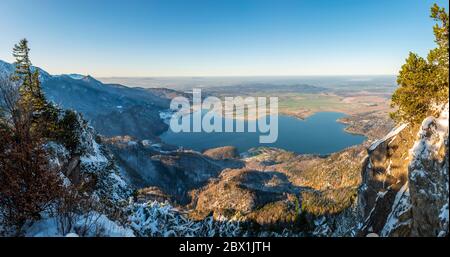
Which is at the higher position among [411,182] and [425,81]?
[425,81]

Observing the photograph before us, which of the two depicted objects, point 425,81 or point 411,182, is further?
point 425,81

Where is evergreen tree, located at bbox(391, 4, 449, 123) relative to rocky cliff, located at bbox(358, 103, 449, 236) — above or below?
above

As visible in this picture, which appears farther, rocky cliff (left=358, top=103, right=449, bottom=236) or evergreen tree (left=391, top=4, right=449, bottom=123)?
evergreen tree (left=391, top=4, right=449, bottom=123)

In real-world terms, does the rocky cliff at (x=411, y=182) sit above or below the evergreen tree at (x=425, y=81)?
below

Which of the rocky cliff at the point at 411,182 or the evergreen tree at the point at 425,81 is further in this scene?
the evergreen tree at the point at 425,81

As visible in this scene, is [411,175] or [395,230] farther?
[395,230]
